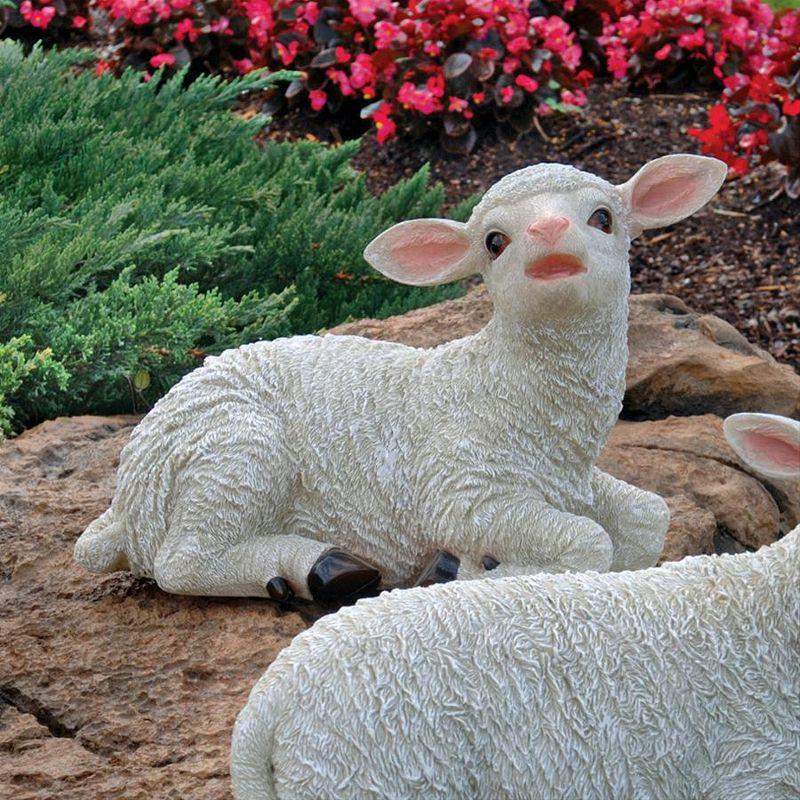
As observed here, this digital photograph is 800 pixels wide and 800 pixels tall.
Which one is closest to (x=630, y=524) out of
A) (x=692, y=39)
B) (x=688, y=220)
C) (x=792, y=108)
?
(x=792, y=108)

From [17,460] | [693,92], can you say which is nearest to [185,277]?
[17,460]

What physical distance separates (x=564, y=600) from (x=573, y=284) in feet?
2.92

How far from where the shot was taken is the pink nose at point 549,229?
119 inches

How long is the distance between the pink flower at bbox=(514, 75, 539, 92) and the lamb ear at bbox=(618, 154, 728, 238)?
4.35 metres

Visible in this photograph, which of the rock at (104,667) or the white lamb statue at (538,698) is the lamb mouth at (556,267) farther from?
the rock at (104,667)

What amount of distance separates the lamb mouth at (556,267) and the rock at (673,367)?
5.09 feet

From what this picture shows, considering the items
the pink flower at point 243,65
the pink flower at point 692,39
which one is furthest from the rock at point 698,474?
the pink flower at point 243,65

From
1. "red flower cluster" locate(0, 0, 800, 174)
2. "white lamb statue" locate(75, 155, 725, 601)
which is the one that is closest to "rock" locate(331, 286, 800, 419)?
"white lamb statue" locate(75, 155, 725, 601)

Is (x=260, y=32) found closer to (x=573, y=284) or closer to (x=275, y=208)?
(x=275, y=208)

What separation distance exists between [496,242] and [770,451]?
912mm

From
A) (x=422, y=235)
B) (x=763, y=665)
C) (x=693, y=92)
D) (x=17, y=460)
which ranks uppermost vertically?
(x=422, y=235)

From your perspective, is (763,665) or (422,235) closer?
(763,665)

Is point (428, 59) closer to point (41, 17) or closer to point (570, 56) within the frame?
point (570, 56)

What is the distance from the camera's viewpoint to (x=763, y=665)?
2371mm
